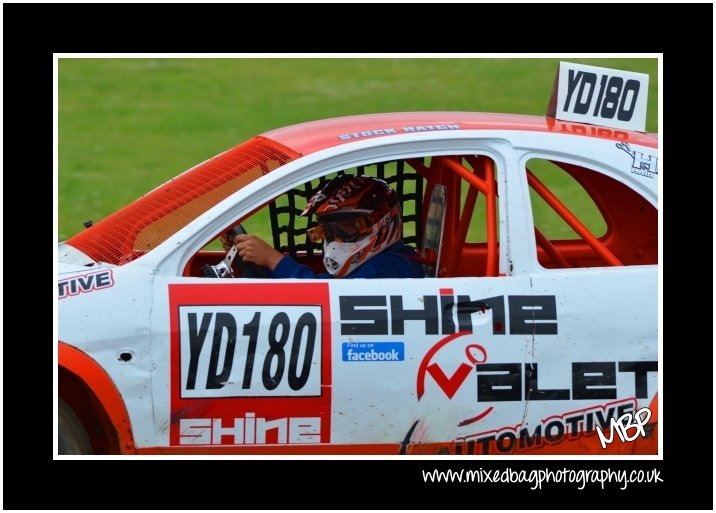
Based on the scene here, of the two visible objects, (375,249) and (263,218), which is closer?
(375,249)

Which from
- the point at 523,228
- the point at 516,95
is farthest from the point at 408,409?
the point at 516,95

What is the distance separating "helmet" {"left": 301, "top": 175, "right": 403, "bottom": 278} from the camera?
214 inches

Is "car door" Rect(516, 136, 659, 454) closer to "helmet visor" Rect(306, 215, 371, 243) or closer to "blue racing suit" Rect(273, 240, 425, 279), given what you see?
"blue racing suit" Rect(273, 240, 425, 279)

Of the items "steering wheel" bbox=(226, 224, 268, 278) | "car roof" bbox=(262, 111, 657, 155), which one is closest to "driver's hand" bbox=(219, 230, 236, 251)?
"steering wheel" bbox=(226, 224, 268, 278)

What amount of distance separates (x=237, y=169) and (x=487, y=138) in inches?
42.1

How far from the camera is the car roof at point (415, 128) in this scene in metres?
5.11

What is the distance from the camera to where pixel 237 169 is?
519cm

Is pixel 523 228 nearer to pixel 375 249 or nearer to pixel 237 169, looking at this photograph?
pixel 375 249

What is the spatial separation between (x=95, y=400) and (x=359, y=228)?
1.44 meters

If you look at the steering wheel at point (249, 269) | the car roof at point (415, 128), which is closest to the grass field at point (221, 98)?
the steering wheel at point (249, 269)

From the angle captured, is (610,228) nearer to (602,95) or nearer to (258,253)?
(602,95)

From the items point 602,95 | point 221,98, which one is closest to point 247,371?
point 602,95

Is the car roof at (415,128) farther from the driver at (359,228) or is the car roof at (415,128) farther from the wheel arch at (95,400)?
the wheel arch at (95,400)

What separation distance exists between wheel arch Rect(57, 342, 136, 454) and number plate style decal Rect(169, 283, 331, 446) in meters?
0.20
